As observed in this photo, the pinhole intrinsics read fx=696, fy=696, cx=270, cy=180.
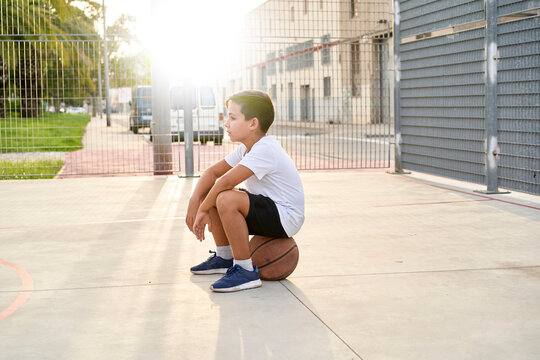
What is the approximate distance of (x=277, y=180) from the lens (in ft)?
14.7

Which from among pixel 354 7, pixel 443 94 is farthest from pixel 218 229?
pixel 354 7

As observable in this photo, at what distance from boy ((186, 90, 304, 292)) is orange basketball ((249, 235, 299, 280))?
86 millimetres

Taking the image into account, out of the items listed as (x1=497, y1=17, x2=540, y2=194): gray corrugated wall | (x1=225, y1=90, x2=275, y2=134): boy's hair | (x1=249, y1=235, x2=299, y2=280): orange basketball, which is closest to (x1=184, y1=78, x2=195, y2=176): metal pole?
(x1=497, y1=17, x2=540, y2=194): gray corrugated wall

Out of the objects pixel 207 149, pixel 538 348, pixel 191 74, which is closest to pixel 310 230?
pixel 538 348

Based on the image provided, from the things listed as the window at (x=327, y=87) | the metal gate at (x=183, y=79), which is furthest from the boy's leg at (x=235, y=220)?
the window at (x=327, y=87)

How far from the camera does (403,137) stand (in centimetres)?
1091

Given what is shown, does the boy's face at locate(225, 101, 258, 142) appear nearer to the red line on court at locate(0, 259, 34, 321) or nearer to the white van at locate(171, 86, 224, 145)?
the red line on court at locate(0, 259, 34, 321)

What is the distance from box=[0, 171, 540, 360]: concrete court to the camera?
3322mm

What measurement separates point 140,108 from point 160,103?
326 cm

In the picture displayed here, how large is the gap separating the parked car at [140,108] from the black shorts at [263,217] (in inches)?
291

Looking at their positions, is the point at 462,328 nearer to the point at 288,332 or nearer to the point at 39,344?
the point at 288,332

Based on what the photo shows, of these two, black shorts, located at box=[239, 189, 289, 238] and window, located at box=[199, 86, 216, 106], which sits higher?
window, located at box=[199, 86, 216, 106]

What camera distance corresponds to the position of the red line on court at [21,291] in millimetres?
3885

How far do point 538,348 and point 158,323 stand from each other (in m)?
1.89
